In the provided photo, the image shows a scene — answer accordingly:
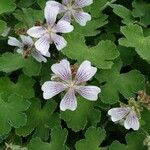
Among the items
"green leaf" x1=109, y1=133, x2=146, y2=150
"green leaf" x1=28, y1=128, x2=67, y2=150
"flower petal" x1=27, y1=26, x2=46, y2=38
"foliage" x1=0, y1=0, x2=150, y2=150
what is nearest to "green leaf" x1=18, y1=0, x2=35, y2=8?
"foliage" x1=0, y1=0, x2=150, y2=150

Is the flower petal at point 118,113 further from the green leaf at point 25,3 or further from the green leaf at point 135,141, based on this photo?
the green leaf at point 25,3

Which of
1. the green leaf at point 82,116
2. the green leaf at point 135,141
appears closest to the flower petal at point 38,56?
the green leaf at point 82,116

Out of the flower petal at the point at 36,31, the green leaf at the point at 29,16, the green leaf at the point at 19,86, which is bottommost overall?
the green leaf at the point at 19,86

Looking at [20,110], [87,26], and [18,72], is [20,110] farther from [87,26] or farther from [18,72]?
[87,26]

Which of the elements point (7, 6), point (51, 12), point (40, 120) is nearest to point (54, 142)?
point (40, 120)

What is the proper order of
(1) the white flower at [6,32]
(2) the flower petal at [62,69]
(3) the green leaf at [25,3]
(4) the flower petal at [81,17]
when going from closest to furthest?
(2) the flower petal at [62,69]
(4) the flower petal at [81,17]
(1) the white flower at [6,32]
(3) the green leaf at [25,3]

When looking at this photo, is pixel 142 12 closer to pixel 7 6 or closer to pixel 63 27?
pixel 63 27
